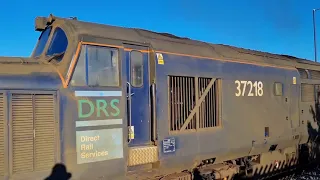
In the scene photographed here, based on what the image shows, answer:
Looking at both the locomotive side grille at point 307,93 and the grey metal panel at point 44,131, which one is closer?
the grey metal panel at point 44,131

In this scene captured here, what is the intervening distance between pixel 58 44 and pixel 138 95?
4.78 ft

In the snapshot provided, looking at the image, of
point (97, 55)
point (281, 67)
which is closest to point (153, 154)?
point (97, 55)

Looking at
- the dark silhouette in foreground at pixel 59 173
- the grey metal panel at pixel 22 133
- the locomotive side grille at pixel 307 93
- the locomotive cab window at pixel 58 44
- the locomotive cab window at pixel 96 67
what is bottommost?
the dark silhouette in foreground at pixel 59 173

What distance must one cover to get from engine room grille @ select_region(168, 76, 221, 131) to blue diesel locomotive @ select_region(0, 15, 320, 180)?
2 centimetres

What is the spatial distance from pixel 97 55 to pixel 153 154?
1836 mm

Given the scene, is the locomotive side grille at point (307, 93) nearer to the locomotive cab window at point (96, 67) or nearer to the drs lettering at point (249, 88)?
the drs lettering at point (249, 88)

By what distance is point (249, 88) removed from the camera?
8.19 metres

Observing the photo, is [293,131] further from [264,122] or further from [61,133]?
[61,133]

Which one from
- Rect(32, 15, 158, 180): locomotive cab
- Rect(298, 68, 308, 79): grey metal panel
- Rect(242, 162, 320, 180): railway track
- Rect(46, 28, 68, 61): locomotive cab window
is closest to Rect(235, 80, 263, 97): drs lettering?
Rect(242, 162, 320, 180): railway track

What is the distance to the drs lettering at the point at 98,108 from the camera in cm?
511

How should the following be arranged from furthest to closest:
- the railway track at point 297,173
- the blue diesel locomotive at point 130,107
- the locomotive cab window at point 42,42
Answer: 1. the railway track at point 297,173
2. the locomotive cab window at point 42,42
3. the blue diesel locomotive at point 130,107

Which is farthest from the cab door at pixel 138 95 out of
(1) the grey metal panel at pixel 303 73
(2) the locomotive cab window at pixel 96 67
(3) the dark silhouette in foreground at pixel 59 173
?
(1) the grey metal panel at pixel 303 73

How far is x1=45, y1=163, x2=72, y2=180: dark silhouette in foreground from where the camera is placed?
4832 millimetres

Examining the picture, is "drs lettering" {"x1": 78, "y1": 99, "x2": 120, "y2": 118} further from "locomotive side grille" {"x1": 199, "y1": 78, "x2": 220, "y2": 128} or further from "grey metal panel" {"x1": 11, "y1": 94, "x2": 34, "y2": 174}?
"locomotive side grille" {"x1": 199, "y1": 78, "x2": 220, "y2": 128}
